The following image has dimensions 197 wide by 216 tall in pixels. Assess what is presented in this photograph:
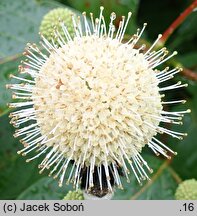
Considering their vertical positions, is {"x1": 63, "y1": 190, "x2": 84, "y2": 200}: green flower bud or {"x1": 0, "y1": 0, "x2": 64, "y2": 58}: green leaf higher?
{"x1": 0, "y1": 0, "x2": 64, "y2": 58}: green leaf

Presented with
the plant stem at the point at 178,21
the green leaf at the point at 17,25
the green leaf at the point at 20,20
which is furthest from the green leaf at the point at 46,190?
the plant stem at the point at 178,21

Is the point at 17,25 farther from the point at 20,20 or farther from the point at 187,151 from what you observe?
the point at 187,151

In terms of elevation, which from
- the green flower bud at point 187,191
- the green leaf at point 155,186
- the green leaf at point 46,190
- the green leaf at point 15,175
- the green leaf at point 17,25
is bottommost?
the green flower bud at point 187,191

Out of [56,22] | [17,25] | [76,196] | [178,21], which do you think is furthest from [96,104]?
[17,25]

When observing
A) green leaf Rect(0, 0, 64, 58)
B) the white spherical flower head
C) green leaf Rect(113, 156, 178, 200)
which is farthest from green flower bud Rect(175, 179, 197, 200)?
green leaf Rect(0, 0, 64, 58)

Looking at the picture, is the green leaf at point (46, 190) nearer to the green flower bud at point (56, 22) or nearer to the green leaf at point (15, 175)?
the green leaf at point (15, 175)

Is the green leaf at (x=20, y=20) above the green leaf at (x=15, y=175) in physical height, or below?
above

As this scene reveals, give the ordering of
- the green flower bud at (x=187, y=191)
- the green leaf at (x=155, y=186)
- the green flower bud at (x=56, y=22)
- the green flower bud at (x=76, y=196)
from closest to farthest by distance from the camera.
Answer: the green flower bud at (x=76, y=196) < the green flower bud at (x=187, y=191) < the green flower bud at (x=56, y=22) < the green leaf at (x=155, y=186)

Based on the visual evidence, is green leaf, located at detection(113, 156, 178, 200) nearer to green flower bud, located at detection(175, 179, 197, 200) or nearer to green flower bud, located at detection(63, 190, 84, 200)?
green flower bud, located at detection(175, 179, 197, 200)
